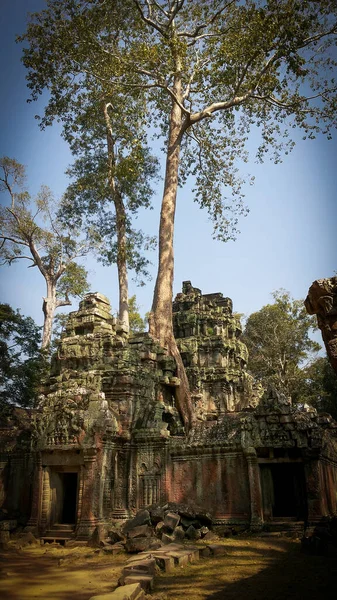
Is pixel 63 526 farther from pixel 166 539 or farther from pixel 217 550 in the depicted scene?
pixel 217 550

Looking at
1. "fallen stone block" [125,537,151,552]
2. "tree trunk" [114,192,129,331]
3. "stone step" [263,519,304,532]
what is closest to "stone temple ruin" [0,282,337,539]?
A: "stone step" [263,519,304,532]

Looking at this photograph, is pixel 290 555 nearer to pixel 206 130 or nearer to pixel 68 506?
pixel 68 506

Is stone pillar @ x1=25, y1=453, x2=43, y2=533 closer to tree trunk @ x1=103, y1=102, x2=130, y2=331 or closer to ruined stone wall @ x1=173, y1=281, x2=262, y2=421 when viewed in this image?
tree trunk @ x1=103, y1=102, x2=130, y2=331

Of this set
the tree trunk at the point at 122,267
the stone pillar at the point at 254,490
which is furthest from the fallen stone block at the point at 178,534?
the tree trunk at the point at 122,267

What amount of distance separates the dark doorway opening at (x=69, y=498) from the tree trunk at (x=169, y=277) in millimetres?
3933

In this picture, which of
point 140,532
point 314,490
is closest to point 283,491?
point 314,490

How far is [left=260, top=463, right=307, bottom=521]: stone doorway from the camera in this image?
1196 centimetres

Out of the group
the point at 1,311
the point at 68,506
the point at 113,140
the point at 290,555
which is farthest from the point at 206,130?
the point at 290,555

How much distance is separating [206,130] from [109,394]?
1518cm

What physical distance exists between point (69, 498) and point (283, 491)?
616cm

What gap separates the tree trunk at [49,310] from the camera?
88.9 feet

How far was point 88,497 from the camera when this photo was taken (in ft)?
39.9

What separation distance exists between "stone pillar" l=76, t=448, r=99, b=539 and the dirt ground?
4.18ft

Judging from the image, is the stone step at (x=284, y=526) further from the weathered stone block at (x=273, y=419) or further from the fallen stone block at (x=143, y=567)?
the fallen stone block at (x=143, y=567)
